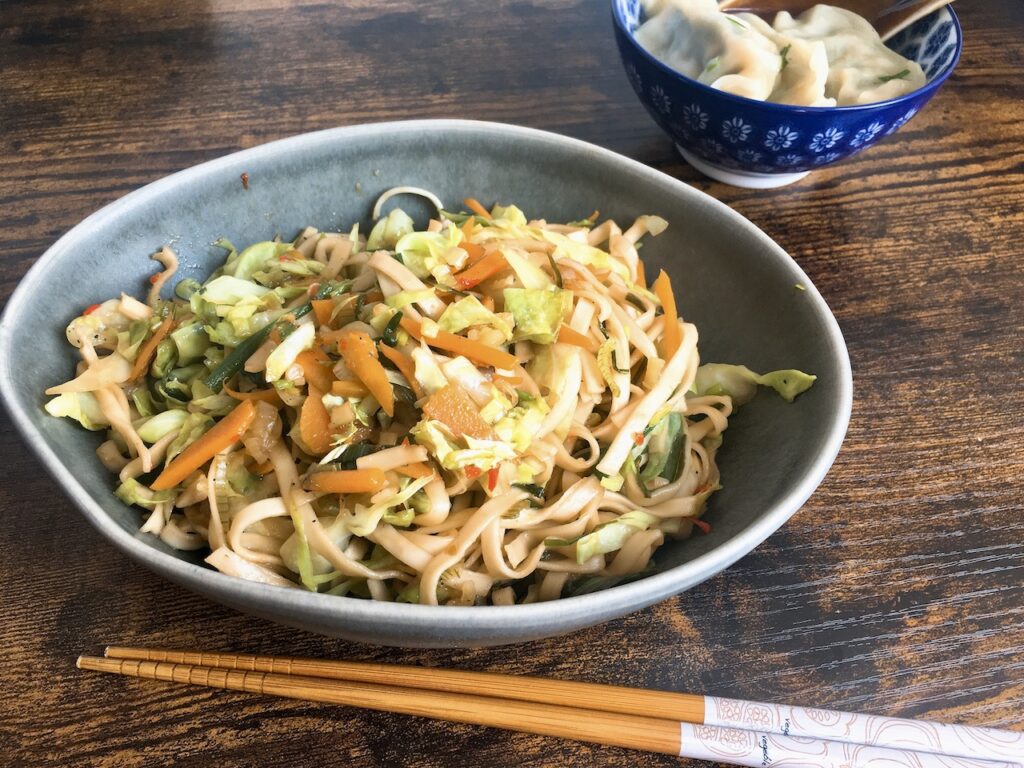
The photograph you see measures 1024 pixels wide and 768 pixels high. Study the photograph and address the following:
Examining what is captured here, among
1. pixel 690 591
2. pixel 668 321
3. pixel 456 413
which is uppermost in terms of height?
pixel 456 413

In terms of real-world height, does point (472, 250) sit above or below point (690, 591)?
above

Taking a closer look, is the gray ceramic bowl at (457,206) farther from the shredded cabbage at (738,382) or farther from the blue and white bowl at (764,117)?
the blue and white bowl at (764,117)

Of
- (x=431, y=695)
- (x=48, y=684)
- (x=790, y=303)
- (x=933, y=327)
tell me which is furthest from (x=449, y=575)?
(x=933, y=327)

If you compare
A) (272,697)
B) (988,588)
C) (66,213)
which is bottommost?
(988,588)

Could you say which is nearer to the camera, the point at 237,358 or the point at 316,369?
the point at 316,369

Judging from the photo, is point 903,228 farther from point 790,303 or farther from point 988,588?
point 988,588

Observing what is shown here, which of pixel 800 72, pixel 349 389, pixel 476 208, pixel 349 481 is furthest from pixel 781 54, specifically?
pixel 349 481

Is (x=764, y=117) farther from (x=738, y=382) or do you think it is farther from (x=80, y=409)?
(x=80, y=409)
